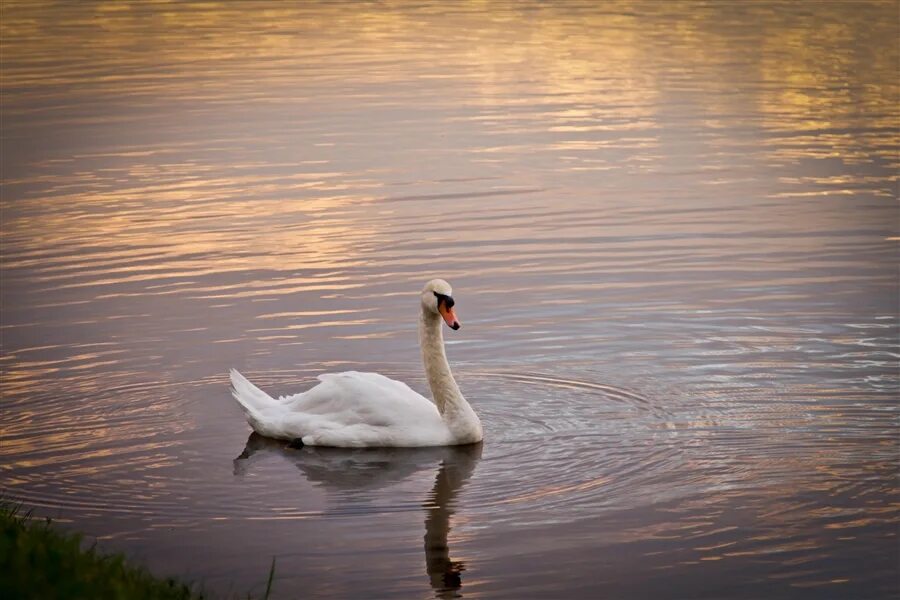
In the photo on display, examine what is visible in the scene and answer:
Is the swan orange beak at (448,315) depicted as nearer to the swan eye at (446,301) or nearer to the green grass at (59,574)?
the swan eye at (446,301)

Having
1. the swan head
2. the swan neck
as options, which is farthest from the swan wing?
the swan head

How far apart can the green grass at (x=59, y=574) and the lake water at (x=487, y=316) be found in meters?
1.69

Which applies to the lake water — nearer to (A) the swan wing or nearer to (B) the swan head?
(A) the swan wing

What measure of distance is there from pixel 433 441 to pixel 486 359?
2637 millimetres

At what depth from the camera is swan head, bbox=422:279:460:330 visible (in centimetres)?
1386

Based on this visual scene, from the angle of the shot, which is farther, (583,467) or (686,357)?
Answer: (686,357)

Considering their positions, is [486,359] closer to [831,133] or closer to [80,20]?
[831,133]

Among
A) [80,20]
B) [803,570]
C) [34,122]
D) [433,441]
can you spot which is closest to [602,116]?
[34,122]

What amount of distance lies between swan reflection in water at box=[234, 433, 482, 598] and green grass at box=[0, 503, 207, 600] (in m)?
2.96

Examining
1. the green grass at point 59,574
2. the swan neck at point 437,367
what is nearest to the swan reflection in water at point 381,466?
the swan neck at point 437,367

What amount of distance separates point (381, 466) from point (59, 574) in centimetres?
517

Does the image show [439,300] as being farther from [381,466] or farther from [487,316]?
[487,316]

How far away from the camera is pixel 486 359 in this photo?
1625 centimetres

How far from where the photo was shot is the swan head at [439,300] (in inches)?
546
